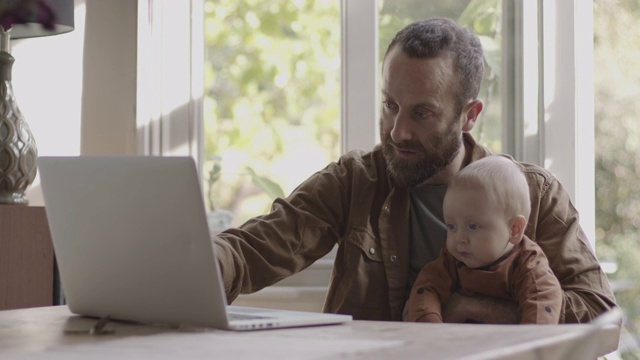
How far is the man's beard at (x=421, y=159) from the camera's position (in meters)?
2.06

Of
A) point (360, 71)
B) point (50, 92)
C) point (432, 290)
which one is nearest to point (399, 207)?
point (432, 290)

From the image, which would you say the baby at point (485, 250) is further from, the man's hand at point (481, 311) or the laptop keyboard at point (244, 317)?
the laptop keyboard at point (244, 317)

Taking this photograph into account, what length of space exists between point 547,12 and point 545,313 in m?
1.21

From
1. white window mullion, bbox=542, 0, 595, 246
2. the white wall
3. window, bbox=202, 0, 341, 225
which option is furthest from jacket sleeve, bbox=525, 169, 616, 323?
the white wall

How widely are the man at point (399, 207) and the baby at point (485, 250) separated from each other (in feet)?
0.43

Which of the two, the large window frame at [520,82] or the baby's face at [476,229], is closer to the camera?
the baby's face at [476,229]

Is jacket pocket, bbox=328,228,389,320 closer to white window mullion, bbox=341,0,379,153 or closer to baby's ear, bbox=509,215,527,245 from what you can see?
baby's ear, bbox=509,215,527,245

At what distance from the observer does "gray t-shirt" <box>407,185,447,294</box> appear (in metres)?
2.08

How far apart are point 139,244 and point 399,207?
998 mm

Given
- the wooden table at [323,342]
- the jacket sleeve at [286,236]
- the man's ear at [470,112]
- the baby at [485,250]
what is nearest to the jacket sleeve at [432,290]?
the baby at [485,250]

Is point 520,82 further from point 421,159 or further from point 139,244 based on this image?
point 139,244

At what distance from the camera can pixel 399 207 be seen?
2.11 meters

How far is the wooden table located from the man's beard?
2.92 feet

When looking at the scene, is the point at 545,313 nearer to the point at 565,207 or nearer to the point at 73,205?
the point at 565,207
